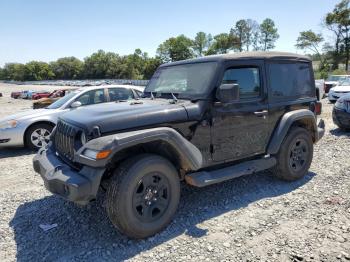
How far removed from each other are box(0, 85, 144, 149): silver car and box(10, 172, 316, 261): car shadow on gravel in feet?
10.7

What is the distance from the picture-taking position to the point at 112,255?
335cm

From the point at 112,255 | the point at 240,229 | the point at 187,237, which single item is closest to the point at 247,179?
the point at 240,229

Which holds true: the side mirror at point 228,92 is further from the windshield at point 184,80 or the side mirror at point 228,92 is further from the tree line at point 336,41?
the tree line at point 336,41

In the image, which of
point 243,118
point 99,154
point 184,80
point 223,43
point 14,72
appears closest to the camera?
point 99,154

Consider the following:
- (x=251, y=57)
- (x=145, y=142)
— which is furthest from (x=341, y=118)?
(x=145, y=142)

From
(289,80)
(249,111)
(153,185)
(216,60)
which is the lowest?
(153,185)

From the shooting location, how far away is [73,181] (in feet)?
10.7

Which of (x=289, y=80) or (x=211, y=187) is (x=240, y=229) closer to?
(x=211, y=187)

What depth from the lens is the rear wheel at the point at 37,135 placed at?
7.66 metres

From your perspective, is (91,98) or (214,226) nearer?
(214,226)

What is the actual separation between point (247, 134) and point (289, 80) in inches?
50.2

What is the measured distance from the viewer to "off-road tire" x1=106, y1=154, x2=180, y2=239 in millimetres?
3355

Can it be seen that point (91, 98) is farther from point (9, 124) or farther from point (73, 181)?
point (73, 181)

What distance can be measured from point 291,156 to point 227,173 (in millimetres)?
1495
